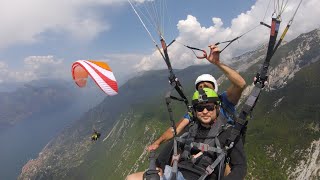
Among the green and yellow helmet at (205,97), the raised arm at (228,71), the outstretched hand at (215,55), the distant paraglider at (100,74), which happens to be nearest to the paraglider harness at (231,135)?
the raised arm at (228,71)

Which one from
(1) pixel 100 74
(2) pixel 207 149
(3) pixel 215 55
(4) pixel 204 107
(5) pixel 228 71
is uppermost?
(1) pixel 100 74

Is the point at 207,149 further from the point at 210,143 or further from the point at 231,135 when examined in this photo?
the point at 231,135

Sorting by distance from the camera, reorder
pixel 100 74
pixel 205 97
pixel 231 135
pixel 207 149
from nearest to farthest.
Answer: pixel 207 149, pixel 231 135, pixel 205 97, pixel 100 74

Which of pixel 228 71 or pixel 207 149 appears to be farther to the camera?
pixel 228 71

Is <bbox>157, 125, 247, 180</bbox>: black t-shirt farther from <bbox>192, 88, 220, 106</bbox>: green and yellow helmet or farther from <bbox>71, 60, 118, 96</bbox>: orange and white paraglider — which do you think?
<bbox>71, 60, 118, 96</bbox>: orange and white paraglider

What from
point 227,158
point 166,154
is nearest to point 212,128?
point 227,158

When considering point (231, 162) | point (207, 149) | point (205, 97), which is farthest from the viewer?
point (205, 97)

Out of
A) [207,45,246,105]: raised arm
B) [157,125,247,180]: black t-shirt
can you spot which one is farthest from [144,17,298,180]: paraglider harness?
[207,45,246,105]: raised arm

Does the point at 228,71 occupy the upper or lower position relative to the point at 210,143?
upper

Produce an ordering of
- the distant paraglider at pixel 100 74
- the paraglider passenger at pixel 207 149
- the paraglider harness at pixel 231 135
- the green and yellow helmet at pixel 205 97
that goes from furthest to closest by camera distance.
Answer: the distant paraglider at pixel 100 74 → the green and yellow helmet at pixel 205 97 → the paraglider passenger at pixel 207 149 → the paraglider harness at pixel 231 135

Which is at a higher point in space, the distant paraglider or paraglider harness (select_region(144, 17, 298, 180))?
the distant paraglider

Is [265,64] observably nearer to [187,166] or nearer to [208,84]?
[208,84]

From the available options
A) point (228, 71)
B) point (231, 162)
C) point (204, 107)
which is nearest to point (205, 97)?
point (204, 107)

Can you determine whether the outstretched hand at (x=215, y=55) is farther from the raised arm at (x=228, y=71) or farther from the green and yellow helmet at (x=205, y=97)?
the green and yellow helmet at (x=205, y=97)
